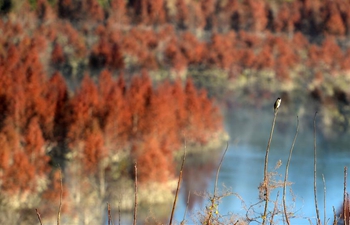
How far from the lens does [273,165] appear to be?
923 cm

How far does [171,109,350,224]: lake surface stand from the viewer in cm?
684

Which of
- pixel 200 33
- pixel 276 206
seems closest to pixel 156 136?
pixel 276 206

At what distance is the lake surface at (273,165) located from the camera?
6844mm

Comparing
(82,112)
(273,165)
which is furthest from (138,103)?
(273,165)

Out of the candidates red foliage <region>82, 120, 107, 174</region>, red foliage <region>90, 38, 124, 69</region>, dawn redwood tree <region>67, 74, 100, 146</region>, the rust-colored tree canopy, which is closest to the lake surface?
the rust-colored tree canopy

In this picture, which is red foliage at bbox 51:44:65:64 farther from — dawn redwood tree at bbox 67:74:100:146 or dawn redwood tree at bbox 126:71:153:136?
dawn redwood tree at bbox 67:74:100:146

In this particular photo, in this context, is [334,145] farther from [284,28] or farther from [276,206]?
[284,28]

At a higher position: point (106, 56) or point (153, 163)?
point (106, 56)

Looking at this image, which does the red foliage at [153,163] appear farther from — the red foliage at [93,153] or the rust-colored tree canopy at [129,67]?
the red foliage at [93,153]

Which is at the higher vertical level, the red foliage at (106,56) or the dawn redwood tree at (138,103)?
the red foliage at (106,56)

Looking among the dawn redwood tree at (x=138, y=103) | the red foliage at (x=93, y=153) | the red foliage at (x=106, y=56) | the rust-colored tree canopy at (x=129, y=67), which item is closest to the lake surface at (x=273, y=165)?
the rust-colored tree canopy at (x=129, y=67)

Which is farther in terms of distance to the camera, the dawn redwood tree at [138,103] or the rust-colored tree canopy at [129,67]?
the dawn redwood tree at [138,103]

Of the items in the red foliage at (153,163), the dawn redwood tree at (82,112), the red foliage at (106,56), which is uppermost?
the red foliage at (106,56)

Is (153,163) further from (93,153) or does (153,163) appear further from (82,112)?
(82,112)
